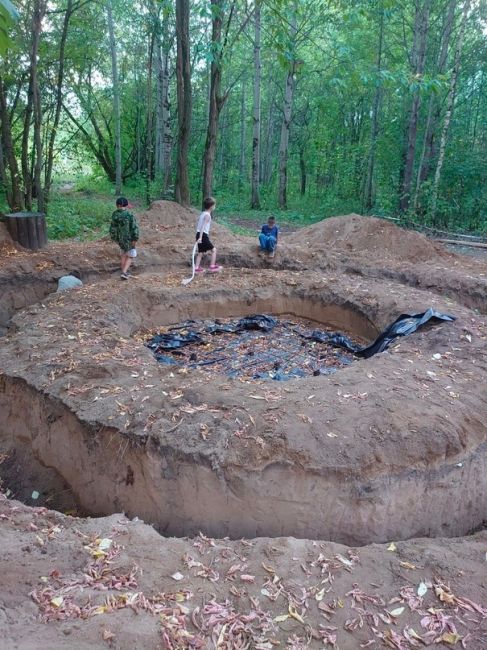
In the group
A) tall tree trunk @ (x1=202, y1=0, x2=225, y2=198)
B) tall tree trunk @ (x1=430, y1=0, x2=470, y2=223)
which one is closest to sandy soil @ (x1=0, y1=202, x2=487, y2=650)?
tall tree trunk @ (x1=202, y1=0, x2=225, y2=198)

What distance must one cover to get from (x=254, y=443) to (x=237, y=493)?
405 mm

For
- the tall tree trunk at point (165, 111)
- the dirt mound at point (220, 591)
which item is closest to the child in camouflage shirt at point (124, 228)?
the dirt mound at point (220, 591)

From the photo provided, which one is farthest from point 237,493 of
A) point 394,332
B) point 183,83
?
point 183,83

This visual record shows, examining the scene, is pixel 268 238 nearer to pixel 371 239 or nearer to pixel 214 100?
pixel 371 239

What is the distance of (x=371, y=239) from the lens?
11.7 m

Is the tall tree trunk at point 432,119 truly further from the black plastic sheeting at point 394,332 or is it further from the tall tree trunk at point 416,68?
the black plastic sheeting at point 394,332

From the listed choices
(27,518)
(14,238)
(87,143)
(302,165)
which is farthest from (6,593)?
(302,165)

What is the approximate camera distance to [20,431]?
490 centimetres

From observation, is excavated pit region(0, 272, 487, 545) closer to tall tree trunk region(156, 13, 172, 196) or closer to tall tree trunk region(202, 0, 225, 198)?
tall tree trunk region(202, 0, 225, 198)

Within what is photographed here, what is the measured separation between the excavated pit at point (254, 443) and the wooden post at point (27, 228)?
15.7 feet

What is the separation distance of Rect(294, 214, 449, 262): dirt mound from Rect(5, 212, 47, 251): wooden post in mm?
6192

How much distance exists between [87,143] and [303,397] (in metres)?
21.7

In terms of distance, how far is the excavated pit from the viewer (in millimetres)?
3787

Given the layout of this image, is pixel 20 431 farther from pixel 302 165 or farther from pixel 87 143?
pixel 302 165
